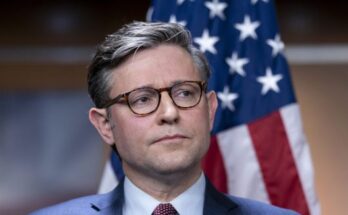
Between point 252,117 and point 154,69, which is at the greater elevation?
point 154,69

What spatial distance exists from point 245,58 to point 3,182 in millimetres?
1246

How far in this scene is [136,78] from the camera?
1.18m

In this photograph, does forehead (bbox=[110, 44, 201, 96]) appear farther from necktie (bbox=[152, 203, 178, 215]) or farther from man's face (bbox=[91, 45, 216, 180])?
necktie (bbox=[152, 203, 178, 215])

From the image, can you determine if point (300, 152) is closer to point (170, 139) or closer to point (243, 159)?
point (243, 159)

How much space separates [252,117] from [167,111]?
758 mm

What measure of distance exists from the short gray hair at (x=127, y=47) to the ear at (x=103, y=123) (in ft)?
0.05

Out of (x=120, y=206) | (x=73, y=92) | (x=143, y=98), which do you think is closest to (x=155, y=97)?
(x=143, y=98)

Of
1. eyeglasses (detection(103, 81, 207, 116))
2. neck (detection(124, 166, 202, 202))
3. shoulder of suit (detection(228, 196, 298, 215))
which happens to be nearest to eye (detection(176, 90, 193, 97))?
eyeglasses (detection(103, 81, 207, 116))

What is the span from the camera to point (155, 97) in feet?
3.81

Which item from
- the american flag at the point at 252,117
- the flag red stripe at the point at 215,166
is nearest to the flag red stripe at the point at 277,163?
the american flag at the point at 252,117

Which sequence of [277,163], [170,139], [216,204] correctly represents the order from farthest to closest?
[277,163], [216,204], [170,139]

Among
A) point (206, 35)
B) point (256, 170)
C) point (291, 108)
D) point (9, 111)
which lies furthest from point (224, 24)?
point (9, 111)

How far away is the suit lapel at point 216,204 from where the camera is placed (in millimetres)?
1238

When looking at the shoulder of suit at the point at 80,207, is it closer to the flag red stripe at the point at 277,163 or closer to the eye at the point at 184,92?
the eye at the point at 184,92
